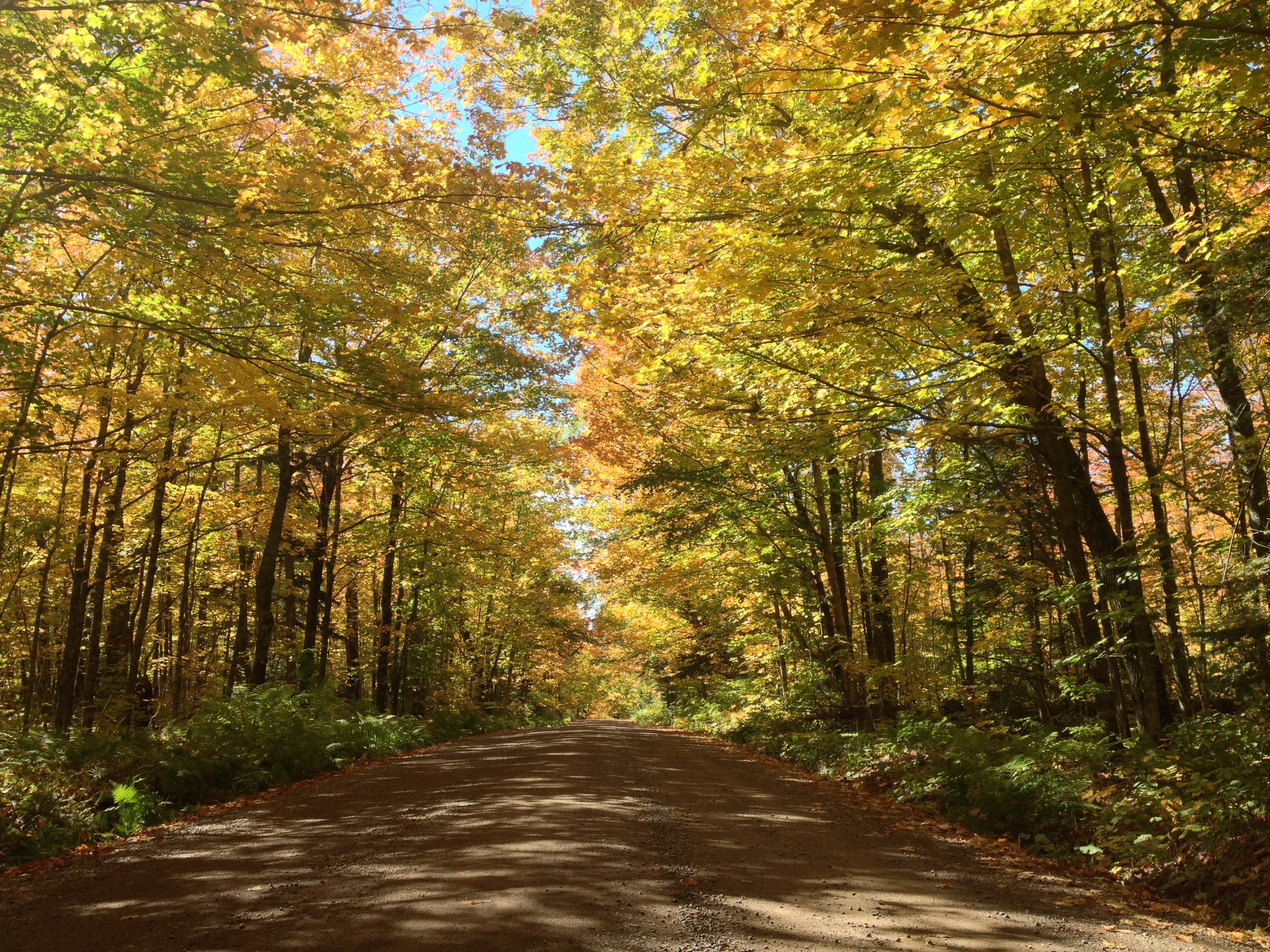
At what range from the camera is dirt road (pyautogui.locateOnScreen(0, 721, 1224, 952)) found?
4.03 metres

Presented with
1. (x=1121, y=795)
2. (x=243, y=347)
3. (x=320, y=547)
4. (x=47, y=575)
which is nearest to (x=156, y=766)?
(x=243, y=347)

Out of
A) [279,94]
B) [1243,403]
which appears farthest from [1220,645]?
[279,94]

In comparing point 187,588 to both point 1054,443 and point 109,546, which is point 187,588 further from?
point 1054,443

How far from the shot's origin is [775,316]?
8.15 meters

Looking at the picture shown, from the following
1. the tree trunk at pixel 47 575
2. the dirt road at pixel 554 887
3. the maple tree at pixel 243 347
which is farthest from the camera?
the tree trunk at pixel 47 575

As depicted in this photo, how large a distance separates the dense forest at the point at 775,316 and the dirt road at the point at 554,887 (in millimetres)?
1392

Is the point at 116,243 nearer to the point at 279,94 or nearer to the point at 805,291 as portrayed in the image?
the point at 279,94

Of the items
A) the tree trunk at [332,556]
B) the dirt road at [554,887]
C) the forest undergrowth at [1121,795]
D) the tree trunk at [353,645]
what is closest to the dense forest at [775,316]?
the forest undergrowth at [1121,795]

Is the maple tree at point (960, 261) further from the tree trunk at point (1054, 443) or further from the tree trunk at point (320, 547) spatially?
the tree trunk at point (320, 547)

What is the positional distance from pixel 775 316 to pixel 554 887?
598cm

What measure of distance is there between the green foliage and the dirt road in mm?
702

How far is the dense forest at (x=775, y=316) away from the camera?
5.48 meters

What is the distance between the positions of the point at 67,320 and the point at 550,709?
34.2 meters

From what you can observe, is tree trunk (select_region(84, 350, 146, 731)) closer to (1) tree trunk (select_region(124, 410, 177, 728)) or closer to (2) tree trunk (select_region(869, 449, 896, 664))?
(1) tree trunk (select_region(124, 410, 177, 728))
